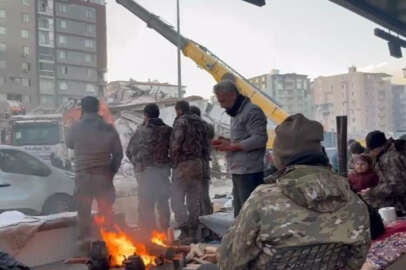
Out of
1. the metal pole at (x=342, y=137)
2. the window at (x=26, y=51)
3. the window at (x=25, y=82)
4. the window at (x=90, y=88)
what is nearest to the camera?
the metal pole at (x=342, y=137)

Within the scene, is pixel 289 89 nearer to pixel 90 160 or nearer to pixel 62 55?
pixel 62 55

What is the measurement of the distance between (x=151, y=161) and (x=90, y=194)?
102cm

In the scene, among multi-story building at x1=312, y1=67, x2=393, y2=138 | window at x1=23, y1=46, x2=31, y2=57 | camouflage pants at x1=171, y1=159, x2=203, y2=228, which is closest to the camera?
camouflage pants at x1=171, y1=159, x2=203, y2=228

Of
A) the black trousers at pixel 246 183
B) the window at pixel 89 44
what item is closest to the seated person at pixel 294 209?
the black trousers at pixel 246 183

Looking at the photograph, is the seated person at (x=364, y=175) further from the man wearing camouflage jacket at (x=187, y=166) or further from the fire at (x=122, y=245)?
the fire at (x=122, y=245)

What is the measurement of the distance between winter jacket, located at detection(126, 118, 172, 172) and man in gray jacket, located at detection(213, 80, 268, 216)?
5.69 feet

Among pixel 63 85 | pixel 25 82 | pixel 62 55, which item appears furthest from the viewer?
pixel 62 55

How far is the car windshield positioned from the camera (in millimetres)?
15828

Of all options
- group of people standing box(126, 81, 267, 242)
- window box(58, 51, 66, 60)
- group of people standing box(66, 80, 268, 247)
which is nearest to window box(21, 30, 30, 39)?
window box(58, 51, 66, 60)

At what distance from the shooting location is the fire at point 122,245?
4.91 meters

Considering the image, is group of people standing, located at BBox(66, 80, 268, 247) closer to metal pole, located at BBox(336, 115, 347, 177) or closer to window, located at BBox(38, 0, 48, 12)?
metal pole, located at BBox(336, 115, 347, 177)

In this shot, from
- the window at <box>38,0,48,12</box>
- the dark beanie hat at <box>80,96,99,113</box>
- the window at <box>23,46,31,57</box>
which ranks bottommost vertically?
the dark beanie hat at <box>80,96,99,113</box>

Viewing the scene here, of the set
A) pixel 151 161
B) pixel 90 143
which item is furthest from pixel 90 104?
pixel 151 161

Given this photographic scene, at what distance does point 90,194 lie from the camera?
19.2 feet
